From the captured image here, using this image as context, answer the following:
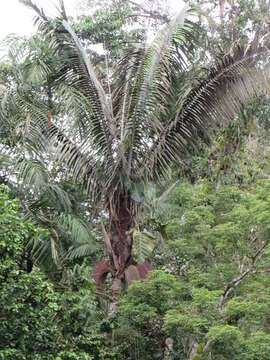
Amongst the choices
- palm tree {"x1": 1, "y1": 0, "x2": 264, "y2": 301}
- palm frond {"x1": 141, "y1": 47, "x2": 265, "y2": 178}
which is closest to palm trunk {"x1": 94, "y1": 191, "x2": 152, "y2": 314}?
palm tree {"x1": 1, "y1": 0, "x2": 264, "y2": 301}

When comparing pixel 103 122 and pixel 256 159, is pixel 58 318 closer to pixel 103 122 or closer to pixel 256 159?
pixel 103 122

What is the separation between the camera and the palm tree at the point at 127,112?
406 inches

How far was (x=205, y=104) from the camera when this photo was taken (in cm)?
1061

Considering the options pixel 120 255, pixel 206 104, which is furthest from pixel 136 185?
pixel 206 104

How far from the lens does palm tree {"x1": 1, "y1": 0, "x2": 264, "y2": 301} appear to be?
1031 centimetres

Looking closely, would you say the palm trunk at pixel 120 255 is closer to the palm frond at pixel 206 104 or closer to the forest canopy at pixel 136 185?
the forest canopy at pixel 136 185

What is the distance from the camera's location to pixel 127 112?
10492 mm

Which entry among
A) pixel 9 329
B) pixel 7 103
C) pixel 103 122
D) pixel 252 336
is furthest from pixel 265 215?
pixel 7 103

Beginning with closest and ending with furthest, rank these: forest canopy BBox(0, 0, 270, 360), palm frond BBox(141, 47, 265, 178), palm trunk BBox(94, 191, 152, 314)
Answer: forest canopy BBox(0, 0, 270, 360)
palm trunk BBox(94, 191, 152, 314)
palm frond BBox(141, 47, 265, 178)

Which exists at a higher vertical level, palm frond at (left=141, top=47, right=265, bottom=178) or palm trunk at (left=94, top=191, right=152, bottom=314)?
palm frond at (left=141, top=47, right=265, bottom=178)

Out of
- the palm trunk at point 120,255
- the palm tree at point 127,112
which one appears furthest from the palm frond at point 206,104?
the palm trunk at point 120,255

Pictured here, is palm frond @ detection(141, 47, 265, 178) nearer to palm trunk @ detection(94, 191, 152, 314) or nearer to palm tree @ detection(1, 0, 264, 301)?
palm tree @ detection(1, 0, 264, 301)

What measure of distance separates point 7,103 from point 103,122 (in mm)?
1646

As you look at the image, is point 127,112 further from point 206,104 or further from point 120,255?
point 120,255
